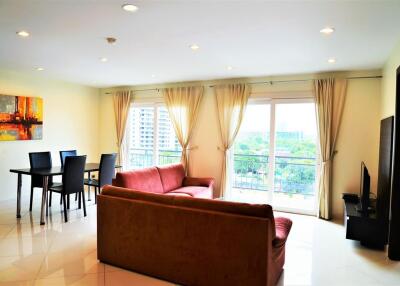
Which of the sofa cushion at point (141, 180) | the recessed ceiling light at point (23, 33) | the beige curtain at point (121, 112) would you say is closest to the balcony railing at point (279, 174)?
the sofa cushion at point (141, 180)

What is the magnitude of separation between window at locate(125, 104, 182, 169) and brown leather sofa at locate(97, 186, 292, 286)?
11.5ft

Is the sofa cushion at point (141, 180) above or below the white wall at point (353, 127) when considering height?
below

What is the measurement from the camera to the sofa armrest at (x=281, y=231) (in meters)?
2.48

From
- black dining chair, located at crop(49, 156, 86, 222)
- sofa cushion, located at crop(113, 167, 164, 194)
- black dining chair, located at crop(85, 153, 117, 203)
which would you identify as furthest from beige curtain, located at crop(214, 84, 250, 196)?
black dining chair, located at crop(49, 156, 86, 222)

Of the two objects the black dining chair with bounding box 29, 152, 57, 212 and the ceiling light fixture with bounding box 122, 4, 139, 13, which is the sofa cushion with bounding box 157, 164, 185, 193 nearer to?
the black dining chair with bounding box 29, 152, 57, 212

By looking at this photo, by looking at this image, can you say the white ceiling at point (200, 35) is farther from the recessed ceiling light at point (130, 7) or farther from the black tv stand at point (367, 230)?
the black tv stand at point (367, 230)

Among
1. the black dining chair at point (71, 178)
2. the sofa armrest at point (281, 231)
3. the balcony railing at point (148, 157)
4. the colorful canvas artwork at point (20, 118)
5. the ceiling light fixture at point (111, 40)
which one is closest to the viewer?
the sofa armrest at point (281, 231)

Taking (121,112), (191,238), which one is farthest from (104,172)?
(191,238)

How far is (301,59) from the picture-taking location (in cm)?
416

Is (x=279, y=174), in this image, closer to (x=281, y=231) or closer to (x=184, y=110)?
(x=184, y=110)

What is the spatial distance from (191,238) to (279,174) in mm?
3282

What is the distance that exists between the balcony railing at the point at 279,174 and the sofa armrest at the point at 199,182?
0.65 metres

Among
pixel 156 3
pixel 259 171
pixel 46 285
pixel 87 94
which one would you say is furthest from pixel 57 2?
pixel 87 94

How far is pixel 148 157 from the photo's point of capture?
684 centimetres
